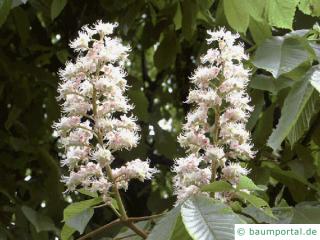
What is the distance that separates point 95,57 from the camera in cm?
130

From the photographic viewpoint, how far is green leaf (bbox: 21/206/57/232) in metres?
1.92

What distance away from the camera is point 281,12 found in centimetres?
151

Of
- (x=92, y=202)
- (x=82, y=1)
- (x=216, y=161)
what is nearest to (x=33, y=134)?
(x=82, y=1)

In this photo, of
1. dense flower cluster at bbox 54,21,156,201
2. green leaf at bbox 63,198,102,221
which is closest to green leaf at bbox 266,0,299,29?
dense flower cluster at bbox 54,21,156,201

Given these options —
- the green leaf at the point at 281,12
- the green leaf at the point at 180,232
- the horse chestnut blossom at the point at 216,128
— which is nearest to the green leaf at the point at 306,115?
the horse chestnut blossom at the point at 216,128

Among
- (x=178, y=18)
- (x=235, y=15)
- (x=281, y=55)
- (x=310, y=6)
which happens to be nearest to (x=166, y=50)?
(x=178, y=18)

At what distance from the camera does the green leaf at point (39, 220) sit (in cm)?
192

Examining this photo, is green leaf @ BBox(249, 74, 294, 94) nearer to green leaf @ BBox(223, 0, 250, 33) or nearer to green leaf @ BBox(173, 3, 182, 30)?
green leaf @ BBox(223, 0, 250, 33)

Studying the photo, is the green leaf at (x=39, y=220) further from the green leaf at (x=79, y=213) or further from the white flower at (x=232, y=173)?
the white flower at (x=232, y=173)

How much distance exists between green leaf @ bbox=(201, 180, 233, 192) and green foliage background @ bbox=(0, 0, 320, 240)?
0.31ft

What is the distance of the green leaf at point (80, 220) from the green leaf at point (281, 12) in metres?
0.64

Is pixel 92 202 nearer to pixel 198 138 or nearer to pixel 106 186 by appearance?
pixel 106 186

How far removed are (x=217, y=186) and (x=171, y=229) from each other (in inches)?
4.9

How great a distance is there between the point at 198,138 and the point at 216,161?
0.06 metres
